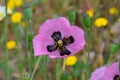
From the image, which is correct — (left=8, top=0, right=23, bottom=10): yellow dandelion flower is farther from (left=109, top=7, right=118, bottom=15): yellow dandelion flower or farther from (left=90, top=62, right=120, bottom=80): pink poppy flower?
(left=90, top=62, right=120, bottom=80): pink poppy flower

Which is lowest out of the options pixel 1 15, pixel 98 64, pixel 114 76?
pixel 98 64

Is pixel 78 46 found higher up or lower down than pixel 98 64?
higher up

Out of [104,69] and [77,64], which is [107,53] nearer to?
[77,64]

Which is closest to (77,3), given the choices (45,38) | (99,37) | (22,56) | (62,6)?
(62,6)

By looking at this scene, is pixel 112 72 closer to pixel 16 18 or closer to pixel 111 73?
pixel 111 73

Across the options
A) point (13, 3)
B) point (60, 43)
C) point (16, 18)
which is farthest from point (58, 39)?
point (13, 3)

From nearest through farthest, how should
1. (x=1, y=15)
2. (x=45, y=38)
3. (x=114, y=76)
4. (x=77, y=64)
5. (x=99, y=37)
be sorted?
(x=114, y=76), (x=45, y=38), (x=1, y=15), (x=77, y=64), (x=99, y=37)

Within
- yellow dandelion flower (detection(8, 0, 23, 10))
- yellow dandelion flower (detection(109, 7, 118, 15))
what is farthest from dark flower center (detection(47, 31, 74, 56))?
yellow dandelion flower (detection(8, 0, 23, 10))
